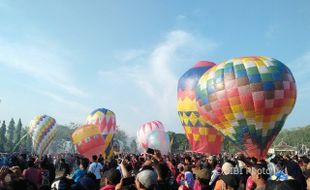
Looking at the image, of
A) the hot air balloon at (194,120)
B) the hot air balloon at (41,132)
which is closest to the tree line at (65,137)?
the hot air balloon at (41,132)

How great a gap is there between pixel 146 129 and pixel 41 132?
541 inches

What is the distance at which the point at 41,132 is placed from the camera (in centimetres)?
3962

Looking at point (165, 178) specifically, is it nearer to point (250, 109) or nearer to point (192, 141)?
point (250, 109)

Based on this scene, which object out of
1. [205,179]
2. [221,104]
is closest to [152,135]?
[221,104]

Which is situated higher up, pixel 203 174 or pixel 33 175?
pixel 33 175

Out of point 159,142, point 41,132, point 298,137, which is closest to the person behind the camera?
point 159,142

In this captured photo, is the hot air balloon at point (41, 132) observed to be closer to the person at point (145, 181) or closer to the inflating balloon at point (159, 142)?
the inflating balloon at point (159, 142)

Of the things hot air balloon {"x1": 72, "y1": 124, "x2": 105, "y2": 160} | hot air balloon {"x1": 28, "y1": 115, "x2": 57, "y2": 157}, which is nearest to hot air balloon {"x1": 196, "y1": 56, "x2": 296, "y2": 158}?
hot air balloon {"x1": 72, "y1": 124, "x2": 105, "y2": 160}

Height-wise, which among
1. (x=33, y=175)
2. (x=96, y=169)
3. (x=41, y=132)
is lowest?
(x=33, y=175)

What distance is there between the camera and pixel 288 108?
811 inches

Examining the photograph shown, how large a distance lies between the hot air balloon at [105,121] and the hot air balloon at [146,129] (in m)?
2.72

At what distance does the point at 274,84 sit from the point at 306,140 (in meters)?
92.9

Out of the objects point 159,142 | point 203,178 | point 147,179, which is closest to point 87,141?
point 159,142

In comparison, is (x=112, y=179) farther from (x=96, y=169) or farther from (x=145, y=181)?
(x=96, y=169)
